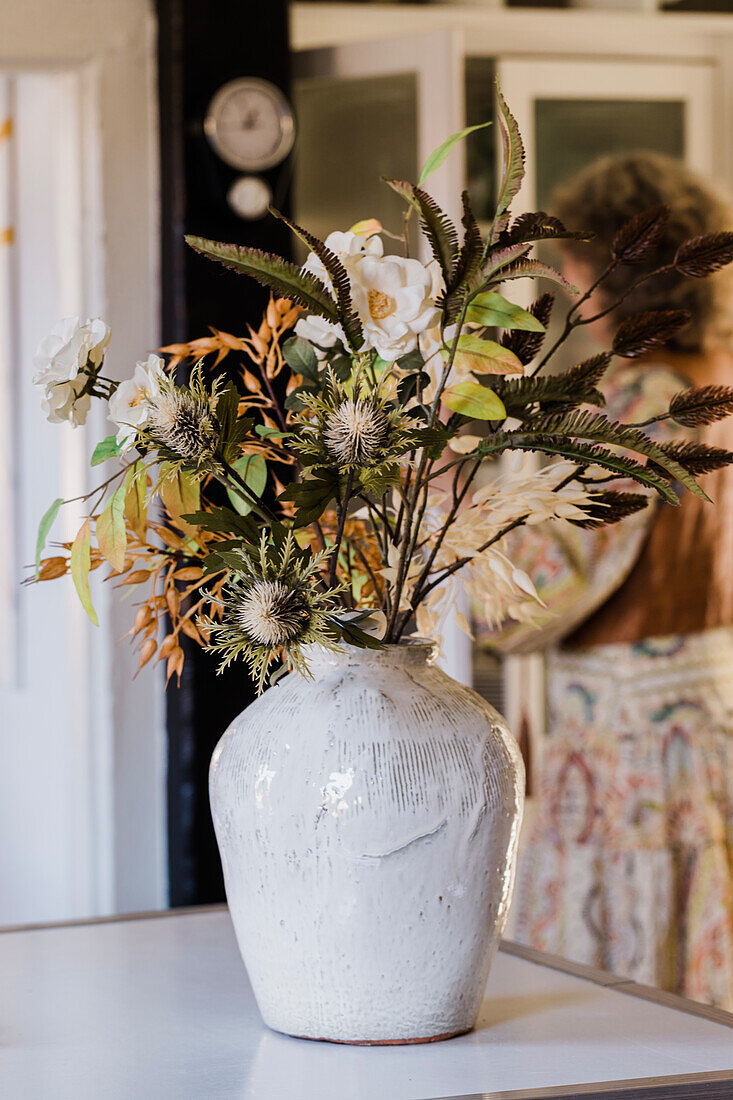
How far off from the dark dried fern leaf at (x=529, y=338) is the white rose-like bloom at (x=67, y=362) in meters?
0.30

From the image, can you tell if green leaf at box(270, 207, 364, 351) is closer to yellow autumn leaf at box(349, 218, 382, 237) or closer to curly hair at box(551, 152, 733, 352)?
yellow autumn leaf at box(349, 218, 382, 237)

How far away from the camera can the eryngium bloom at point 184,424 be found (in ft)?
2.96

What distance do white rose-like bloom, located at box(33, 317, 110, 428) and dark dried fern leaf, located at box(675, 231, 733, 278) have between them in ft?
1.35

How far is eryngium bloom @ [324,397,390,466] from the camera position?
2.90 ft

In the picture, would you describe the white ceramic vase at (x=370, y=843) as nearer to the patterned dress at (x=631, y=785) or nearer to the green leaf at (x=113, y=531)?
the green leaf at (x=113, y=531)

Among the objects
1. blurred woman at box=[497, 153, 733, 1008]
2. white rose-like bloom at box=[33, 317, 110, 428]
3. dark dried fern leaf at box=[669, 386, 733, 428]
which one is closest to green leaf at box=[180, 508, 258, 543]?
white rose-like bloom at box=[33, 317, 110, 428]

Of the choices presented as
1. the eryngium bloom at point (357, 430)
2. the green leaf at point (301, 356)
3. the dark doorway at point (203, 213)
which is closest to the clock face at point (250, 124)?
the dark doorway at point (203, 213)

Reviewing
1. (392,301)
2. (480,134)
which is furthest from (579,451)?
(480,134)

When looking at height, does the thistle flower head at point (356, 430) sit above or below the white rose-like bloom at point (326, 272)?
below

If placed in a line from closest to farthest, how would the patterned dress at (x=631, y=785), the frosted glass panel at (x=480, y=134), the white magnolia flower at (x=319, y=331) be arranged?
the white magnolia flower at (x=319, y=331) < the patterned dress at (x=631, y=785) < the frosted glass panel at (x=480, y=134)

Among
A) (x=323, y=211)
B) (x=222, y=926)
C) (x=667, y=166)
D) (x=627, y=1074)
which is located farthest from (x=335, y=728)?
(x=323, y=211)

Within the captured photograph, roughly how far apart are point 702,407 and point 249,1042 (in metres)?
A: 0.57

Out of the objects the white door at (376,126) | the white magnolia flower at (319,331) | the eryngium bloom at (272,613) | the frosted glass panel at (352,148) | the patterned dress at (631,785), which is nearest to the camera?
the eryngium bloom at (272,613)

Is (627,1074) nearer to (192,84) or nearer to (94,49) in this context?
(192,84)
